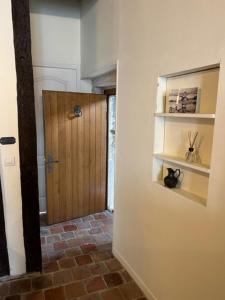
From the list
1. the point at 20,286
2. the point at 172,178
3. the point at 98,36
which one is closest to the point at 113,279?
the point at 20,286

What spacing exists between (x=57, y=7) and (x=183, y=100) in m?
2.62

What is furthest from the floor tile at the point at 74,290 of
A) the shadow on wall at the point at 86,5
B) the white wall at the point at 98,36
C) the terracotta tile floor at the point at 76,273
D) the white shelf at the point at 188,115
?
the shadow on wall at the point at 86,5

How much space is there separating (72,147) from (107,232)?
126cm

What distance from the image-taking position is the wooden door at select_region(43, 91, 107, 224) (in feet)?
10.5

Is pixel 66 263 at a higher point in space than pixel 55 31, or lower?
lower

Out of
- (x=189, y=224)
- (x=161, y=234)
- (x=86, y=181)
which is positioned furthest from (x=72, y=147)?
(x=189, y=224)

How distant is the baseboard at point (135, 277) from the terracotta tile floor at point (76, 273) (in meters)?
0.04

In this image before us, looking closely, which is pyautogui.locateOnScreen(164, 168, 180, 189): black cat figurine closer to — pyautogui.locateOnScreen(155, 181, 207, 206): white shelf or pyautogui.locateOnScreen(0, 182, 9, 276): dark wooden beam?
pyautogui.locateOnScreen(155, 181, 207, 206): white shelf

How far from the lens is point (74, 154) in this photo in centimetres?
340

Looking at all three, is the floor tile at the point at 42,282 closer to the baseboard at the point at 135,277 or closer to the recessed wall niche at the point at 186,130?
the baseboard at the point at 135,277

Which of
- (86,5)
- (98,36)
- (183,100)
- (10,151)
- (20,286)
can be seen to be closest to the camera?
(183,100)

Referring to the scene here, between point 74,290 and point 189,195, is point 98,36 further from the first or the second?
point 74,290

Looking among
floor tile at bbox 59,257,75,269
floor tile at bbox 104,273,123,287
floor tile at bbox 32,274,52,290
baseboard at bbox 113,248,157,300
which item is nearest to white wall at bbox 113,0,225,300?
baseboard at bbox 113,248,157,300

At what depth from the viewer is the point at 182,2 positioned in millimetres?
1557
